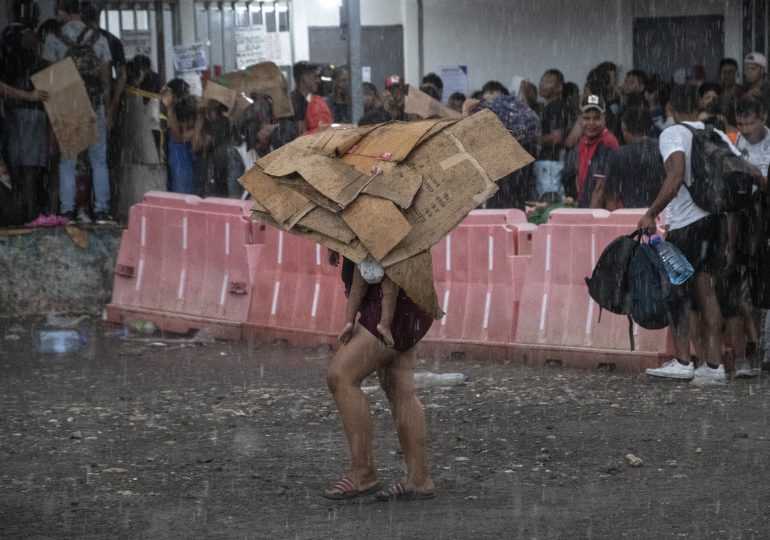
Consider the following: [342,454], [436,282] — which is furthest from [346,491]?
[436,282]

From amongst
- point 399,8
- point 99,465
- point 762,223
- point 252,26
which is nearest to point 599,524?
point 99,465

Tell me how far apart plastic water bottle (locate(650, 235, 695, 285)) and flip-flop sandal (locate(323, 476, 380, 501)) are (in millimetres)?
3313

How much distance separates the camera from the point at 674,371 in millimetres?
9680

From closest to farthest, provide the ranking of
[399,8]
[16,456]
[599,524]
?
1. [599,524]
2. [16,456]
3. [399,8]

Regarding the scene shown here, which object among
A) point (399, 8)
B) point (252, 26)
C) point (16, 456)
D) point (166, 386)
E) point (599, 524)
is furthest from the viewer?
point (399, 8)

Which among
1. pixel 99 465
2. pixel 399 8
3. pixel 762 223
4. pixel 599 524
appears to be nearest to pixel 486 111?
pixel 599 524

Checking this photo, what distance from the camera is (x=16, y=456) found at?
7.85m

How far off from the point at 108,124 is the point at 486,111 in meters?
8.53

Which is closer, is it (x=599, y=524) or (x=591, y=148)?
(x=599, y=524)

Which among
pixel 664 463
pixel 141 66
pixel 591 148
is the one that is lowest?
pixel 664 463

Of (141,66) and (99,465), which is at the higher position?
(141,66)

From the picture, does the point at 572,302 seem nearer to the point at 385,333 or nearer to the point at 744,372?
the point at 744,372

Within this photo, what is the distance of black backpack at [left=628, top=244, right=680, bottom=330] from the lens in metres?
9.19

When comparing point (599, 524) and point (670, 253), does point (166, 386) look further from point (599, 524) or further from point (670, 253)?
point (599, 524)
